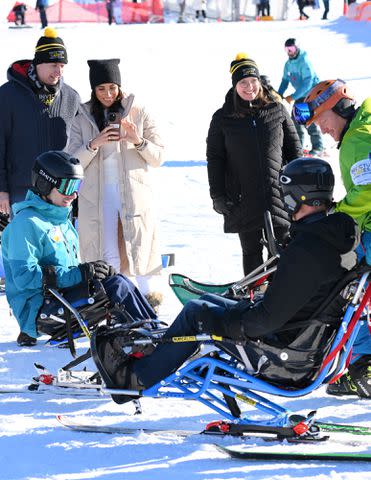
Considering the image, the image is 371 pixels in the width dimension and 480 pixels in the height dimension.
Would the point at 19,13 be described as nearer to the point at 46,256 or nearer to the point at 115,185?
the point at 115,185

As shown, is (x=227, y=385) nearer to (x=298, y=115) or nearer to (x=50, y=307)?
(x=50, y=307)

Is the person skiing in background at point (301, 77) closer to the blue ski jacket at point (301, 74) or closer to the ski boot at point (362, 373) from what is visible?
the blue ski jacket at point (301, 74)

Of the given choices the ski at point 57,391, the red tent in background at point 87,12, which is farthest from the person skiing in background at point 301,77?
the red tent in background at point 87,12


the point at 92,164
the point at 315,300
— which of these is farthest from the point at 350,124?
the point at 92,164

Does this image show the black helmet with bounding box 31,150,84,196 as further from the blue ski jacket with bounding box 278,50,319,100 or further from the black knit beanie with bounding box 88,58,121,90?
the blue ski jacket with bounding box 278,50,319,100

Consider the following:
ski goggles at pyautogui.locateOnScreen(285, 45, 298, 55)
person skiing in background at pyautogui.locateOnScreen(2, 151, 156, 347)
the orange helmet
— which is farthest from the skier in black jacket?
ski goggles at pyautogui.locateOnScreen(285, 45, 298, 55)

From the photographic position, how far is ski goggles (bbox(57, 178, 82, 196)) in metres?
5.46

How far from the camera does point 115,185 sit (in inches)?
262

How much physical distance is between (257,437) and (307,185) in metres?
1.16

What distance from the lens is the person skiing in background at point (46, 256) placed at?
17.4 feet

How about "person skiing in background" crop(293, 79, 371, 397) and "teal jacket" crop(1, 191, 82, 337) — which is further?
"teal jacket" crop(1, 191, 82, 337)

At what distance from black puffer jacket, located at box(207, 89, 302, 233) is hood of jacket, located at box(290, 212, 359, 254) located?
219 centimetres

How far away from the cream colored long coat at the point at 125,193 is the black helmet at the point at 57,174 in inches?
40.4

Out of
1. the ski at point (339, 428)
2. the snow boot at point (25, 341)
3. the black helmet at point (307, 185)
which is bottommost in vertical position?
the snow boot at point (25, 341)
